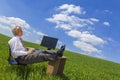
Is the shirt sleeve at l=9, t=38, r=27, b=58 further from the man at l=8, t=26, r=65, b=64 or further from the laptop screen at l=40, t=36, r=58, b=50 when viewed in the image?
the laptop screen at l=40, t=36, r=58, b=50

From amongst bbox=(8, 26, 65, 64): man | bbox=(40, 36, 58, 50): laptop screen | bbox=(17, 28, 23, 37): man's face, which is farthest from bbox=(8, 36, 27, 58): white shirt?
bbox=(40, 36, 58, 50): laptop screen

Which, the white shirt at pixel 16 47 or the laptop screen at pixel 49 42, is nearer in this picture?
the white shirt at pixel 16 47

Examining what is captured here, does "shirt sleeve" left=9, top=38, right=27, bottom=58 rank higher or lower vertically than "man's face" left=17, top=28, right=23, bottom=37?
lower

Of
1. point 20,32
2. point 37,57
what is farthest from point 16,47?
point 37,57

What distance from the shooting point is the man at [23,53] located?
A: 13.3m

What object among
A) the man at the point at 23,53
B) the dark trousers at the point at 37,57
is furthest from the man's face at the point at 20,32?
the dark trousers at the point at 37,57

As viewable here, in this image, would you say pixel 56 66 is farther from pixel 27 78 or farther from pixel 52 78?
pixel 27 78

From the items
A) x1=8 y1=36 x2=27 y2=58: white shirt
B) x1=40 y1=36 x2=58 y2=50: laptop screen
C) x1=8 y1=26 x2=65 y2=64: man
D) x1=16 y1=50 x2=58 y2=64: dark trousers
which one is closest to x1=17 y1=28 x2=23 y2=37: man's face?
x1=8 y1=26 x2=65 y2=64: man

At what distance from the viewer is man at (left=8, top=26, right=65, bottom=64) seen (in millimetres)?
13258

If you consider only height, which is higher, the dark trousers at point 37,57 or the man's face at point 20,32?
the man's face at point 20,32

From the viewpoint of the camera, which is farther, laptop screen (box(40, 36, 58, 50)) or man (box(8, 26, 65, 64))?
laptop screen (box(40, 36, 58, 50))

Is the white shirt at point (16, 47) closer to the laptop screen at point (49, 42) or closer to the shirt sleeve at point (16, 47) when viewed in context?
the shirt sleeve at point (16, 47)

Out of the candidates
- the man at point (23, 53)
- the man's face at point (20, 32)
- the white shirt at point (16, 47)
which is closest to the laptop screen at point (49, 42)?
the man at point (23, 53)

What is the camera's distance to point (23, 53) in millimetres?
13320
